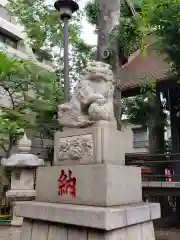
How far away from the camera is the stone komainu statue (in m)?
3.52

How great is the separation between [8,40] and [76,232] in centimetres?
1187

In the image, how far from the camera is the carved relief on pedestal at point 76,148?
3340mm

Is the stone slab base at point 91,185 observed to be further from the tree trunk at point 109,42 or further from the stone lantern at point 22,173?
the tree trunk at point 109,42

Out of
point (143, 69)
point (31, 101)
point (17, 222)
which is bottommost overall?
point (17, 222)

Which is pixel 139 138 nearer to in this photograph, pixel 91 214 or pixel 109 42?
pixel 109 42

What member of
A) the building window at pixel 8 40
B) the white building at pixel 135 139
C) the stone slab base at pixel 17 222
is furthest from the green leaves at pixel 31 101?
the white building at pixel 135 139

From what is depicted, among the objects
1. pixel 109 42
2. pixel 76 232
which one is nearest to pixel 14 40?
pixel 109 42

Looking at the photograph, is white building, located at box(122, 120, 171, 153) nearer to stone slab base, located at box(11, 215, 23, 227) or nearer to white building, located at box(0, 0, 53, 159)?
white building, located at box(0, 0, 53, 159)

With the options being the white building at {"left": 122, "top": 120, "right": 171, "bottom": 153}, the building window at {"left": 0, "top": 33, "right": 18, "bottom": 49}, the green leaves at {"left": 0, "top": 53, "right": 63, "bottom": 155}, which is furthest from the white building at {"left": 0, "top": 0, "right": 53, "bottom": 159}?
the white building at {"left": 122, "top": 120, "right": 171, "bottom": 153}

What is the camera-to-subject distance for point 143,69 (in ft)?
33.3

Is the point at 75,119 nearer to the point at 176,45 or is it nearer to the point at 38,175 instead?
the point at 38,175

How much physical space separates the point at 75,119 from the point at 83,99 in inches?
12.2

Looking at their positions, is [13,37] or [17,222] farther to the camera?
[13,37]

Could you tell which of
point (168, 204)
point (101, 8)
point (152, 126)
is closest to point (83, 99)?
point (101, 8)
